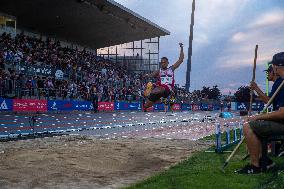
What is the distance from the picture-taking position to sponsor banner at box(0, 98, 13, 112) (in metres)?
24.2

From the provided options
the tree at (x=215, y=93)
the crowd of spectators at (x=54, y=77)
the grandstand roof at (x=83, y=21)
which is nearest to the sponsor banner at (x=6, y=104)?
the crowd of spectators at (x=54, y=77)

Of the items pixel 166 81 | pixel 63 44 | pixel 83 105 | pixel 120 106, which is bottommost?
pixel 120 106

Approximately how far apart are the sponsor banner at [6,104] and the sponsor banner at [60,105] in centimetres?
405

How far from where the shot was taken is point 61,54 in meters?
37.2

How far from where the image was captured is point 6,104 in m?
24.6

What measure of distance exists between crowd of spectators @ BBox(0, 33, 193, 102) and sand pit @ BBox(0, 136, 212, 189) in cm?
1200

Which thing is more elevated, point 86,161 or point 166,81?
point 166,81

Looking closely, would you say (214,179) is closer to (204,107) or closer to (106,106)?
(106,106)

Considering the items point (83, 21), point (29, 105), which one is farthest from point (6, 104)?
point (83, 21)

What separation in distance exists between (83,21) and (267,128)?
39.2 meters

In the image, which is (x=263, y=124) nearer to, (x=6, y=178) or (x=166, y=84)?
(x=166, y=84)

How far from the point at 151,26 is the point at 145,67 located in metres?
10.1

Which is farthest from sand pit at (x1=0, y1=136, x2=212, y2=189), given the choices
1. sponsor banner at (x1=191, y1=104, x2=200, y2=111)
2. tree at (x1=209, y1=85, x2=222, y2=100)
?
tree at (x1=209, y1=85, x2=222, y2=100)

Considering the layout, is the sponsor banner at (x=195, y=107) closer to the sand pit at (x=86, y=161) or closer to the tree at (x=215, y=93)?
the tree at (x=215, y=93)
